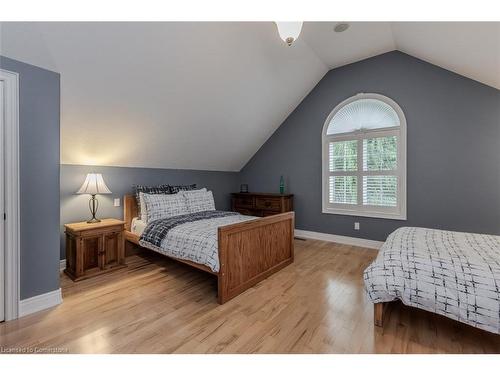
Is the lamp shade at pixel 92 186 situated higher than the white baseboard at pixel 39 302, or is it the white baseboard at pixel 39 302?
the lamp shade at pixel 92 186

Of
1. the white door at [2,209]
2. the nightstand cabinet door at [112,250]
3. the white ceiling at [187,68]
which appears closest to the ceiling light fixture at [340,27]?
the white ceiling at [187,68]

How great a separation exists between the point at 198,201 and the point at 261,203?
1.37 meters

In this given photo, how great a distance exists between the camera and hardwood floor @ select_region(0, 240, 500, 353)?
5.00 feet

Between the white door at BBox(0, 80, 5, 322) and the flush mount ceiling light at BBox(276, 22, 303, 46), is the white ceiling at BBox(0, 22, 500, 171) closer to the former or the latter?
the white door at BBox(0, 80, 5, 322)

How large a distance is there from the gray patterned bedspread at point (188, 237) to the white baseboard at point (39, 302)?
0.93 metres

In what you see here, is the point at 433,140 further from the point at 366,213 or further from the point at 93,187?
the point at 93,187

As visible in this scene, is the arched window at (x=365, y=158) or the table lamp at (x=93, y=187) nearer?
the table lamp at (x=93, y=187)

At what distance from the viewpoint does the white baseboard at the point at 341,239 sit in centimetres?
367

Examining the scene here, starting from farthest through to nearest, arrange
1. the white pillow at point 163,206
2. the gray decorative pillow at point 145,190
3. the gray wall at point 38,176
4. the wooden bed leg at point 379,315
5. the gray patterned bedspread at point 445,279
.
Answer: the gray decorative pillow at point 145,190, the white pillow at point 163,206, the gray wall at point 38,176, the wooden bed leg at point 379,315, the gray patterned bedspread at point 445,279

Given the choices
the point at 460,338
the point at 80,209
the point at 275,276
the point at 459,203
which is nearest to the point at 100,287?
the point at 80,209

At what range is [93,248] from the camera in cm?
266

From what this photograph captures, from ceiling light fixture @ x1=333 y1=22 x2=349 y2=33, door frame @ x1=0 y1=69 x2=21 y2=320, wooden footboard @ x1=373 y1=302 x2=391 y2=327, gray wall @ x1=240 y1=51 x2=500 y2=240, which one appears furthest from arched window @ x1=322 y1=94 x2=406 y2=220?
door frame @ x1=0 y1=69 x2=21 y2=320

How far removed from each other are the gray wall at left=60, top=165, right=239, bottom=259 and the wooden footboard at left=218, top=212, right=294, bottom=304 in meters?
2.07

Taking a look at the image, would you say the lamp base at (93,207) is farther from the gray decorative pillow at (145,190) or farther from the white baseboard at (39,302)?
the white baseboard at (39,302)
